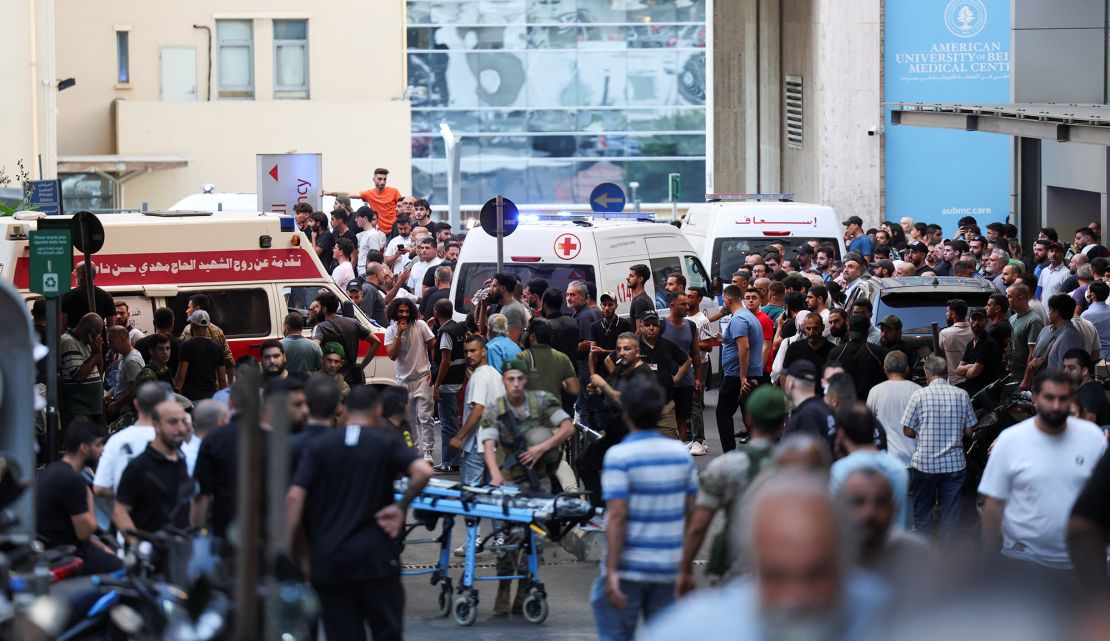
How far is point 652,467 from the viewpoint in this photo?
7695 mm

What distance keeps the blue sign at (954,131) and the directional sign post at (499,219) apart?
1877cm

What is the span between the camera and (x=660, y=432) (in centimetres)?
1330

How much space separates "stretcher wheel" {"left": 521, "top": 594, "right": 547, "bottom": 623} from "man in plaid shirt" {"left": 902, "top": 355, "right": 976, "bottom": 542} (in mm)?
2736

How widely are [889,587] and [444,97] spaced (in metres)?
50.5

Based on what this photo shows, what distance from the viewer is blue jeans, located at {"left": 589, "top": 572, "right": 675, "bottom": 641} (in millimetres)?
7719

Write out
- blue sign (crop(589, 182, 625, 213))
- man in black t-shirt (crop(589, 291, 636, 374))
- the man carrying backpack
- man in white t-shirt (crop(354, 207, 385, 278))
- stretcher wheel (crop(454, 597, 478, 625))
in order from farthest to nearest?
1. blue sign (crop(589, 182, 625, 213))
2. man in white t-shirt (crop(354, 207, 385, 278))
3. man in black t-shirt (crop(589, 291, 636, 374))
4. stretcher wheel (crop(454, 597, 478, 625))
5. the man carrying backpack

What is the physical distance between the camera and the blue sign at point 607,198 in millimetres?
27891

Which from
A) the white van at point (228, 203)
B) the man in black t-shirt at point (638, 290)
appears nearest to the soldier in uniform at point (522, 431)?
the man in black t-shirt at point (638, 290)

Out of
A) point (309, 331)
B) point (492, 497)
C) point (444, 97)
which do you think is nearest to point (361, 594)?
point (492, 497)

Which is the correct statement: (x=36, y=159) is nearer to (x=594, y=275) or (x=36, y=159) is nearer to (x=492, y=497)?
(x=594, y=275)

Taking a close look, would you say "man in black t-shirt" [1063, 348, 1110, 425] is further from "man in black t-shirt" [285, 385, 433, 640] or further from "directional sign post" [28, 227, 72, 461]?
"directional sign post" [28, 227, 72, 461]

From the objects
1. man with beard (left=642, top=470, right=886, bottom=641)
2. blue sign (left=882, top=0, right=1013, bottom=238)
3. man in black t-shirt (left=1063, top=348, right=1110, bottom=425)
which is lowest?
man in black t-shirt (left=1063, top=348, right=1110, bottom=425)

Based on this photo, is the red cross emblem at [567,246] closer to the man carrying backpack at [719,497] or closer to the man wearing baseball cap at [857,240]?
the man wearing baseball cap at [857,240]

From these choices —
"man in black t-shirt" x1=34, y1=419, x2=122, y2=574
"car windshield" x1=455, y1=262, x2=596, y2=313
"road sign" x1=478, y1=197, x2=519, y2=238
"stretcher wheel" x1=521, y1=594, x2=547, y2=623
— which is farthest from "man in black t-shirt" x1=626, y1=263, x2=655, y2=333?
"man in black t-shirt" x1=34, y1=419, x2=122, y2=574
